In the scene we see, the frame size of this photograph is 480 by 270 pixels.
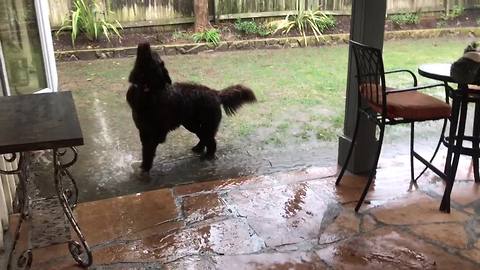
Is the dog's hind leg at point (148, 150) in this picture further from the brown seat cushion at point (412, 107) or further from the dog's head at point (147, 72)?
the brown seat cushion at point (412, 107)

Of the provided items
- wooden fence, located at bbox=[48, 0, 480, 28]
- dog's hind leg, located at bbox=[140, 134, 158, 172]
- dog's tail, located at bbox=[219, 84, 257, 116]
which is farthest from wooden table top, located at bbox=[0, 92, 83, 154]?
wooden fence, located at bbox=[48, 0, 480, 28]

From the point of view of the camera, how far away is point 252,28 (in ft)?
27.5

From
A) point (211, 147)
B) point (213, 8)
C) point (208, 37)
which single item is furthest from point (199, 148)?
point (213, 8)

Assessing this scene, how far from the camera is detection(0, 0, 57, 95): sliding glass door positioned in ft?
13.2

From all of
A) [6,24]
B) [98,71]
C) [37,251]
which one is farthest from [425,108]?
[98,71]

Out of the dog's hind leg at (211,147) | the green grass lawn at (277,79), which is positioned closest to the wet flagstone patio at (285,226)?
the dog's hind leg at (211,147)

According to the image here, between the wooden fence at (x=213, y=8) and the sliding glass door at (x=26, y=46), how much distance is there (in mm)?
3220

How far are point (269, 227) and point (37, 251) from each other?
1.20m

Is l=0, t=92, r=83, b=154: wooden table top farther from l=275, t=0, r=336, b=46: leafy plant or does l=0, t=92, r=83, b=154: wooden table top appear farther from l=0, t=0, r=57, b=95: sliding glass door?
l=275, t=0, r=336, b=46: leafy plant

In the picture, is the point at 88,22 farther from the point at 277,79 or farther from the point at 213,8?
the point at 277,79

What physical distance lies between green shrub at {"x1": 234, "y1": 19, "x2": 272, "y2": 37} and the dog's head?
17.9 feet

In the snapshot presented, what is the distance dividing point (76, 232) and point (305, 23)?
6.94m

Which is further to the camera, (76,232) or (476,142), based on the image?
(476,142)

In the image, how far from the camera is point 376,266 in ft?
7.52
